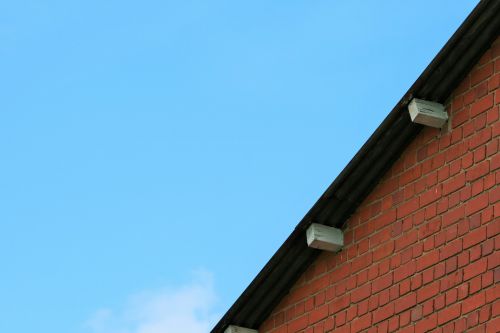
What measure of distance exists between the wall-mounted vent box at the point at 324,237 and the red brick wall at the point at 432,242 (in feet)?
0.25

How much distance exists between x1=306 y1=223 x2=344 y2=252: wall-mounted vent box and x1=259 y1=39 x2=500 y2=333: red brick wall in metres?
0.08

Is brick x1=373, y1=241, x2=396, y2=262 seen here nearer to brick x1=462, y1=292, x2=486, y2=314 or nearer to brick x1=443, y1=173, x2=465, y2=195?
brick x1=443, y1=173, x2=465, y2=195

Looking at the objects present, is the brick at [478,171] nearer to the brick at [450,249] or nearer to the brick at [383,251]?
the brick at [450,249]

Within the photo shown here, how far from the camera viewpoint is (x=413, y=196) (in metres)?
10.7

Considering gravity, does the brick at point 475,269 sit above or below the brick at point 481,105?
below

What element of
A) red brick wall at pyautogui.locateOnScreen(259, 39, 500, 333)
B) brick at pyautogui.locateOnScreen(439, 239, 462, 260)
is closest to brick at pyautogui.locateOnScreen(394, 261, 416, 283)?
red brick wall at pyautogui.locateOnScreen(259, 39, 500, 333)

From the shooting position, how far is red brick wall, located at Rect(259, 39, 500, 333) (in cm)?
998

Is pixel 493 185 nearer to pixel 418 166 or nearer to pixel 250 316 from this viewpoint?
pixel 418 166

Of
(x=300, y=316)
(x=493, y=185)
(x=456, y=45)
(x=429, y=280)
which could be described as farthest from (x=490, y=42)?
(x=300, y=316)

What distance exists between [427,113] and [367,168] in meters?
0.69

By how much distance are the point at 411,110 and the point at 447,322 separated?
5.21ft

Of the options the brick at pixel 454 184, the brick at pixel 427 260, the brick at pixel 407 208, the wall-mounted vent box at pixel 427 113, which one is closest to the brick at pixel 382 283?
the brick at pixel 427 260

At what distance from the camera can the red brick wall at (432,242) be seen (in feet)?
32.8

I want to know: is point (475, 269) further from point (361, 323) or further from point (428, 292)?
point (361, 323)
